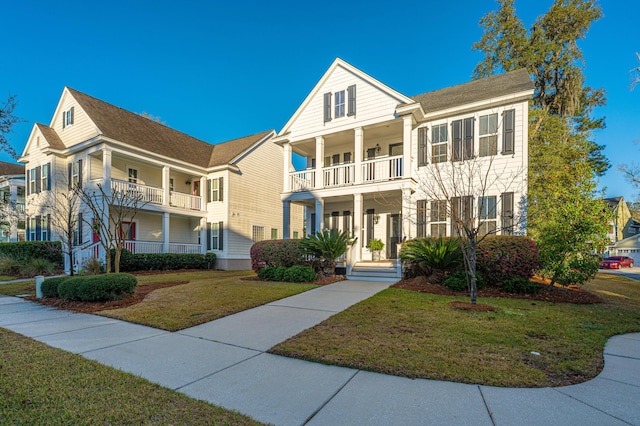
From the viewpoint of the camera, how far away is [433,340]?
15.3 feet

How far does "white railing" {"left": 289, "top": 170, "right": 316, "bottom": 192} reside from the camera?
14359 millimetres

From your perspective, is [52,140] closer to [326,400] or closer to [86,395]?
[86,395]

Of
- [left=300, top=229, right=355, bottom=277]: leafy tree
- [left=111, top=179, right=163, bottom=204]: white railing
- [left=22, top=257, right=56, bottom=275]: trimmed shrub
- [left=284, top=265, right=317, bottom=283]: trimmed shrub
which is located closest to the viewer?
[left=284, top=265, right=317, bottom=283]: trimmed shrub

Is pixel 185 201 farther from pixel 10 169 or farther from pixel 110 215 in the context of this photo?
pixel 10 169

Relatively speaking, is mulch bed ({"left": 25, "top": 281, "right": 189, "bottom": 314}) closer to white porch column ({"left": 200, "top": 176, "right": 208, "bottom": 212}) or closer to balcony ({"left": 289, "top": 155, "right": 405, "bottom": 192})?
balcony ({"left": 289, "top": 155, "right": 405, "bottom": 192})

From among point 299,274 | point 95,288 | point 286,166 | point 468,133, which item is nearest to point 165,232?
point 286,166

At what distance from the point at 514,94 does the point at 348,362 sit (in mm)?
11429

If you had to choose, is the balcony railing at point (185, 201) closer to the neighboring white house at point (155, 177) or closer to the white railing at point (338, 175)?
the neighboring white house at point (155, 177)

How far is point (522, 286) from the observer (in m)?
8.48

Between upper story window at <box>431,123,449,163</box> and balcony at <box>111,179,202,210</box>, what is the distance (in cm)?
1371

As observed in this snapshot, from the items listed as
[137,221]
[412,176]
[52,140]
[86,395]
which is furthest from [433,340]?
[52,140]

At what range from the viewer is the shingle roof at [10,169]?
2553cm

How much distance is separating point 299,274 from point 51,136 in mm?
17685

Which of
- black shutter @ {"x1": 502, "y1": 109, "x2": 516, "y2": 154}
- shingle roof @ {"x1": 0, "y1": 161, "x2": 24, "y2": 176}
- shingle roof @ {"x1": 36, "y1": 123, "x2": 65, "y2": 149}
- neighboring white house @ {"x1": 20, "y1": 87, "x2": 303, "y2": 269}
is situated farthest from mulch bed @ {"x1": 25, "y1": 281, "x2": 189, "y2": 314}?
shingle roof @ {"x1": 0, "y1": 161, "x2": 24, "y2": 176}
